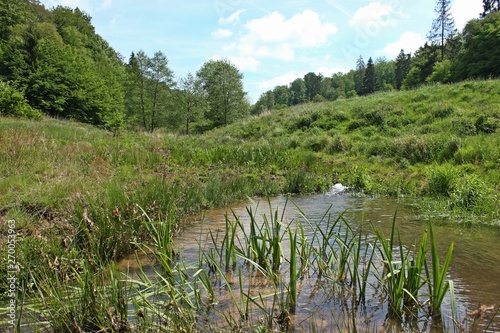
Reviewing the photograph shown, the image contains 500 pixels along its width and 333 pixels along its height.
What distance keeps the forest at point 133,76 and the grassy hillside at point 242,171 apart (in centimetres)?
1659

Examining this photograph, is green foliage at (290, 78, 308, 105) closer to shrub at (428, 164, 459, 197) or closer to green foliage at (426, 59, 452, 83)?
green foliage at (426, 59, 452, 83)

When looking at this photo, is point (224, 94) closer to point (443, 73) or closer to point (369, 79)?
point (443, 73)

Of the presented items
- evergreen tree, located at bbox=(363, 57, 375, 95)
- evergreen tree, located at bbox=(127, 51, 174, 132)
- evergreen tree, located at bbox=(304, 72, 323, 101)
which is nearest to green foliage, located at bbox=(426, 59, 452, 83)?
evergreen tree, located at bbox=(363, 57, 375, 95)

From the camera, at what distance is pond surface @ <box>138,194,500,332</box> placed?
290cm

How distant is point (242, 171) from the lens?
11.9 m

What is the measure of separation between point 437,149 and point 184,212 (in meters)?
10.8

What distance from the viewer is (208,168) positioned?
1202 centimetres

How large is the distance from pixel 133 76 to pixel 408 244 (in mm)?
56642

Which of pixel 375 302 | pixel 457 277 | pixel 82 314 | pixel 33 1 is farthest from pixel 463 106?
pixel 33 1

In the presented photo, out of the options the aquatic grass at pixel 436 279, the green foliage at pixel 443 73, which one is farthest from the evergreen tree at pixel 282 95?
the aquatic grass at pixel 436 279

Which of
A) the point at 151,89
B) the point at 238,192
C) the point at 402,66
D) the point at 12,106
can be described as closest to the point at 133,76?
the point at 151,89

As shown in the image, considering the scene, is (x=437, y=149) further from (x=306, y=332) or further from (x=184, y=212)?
(x=306, y=332)

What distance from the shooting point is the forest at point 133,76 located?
39125 millimetres

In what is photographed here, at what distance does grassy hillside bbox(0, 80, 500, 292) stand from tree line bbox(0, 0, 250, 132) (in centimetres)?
2669
